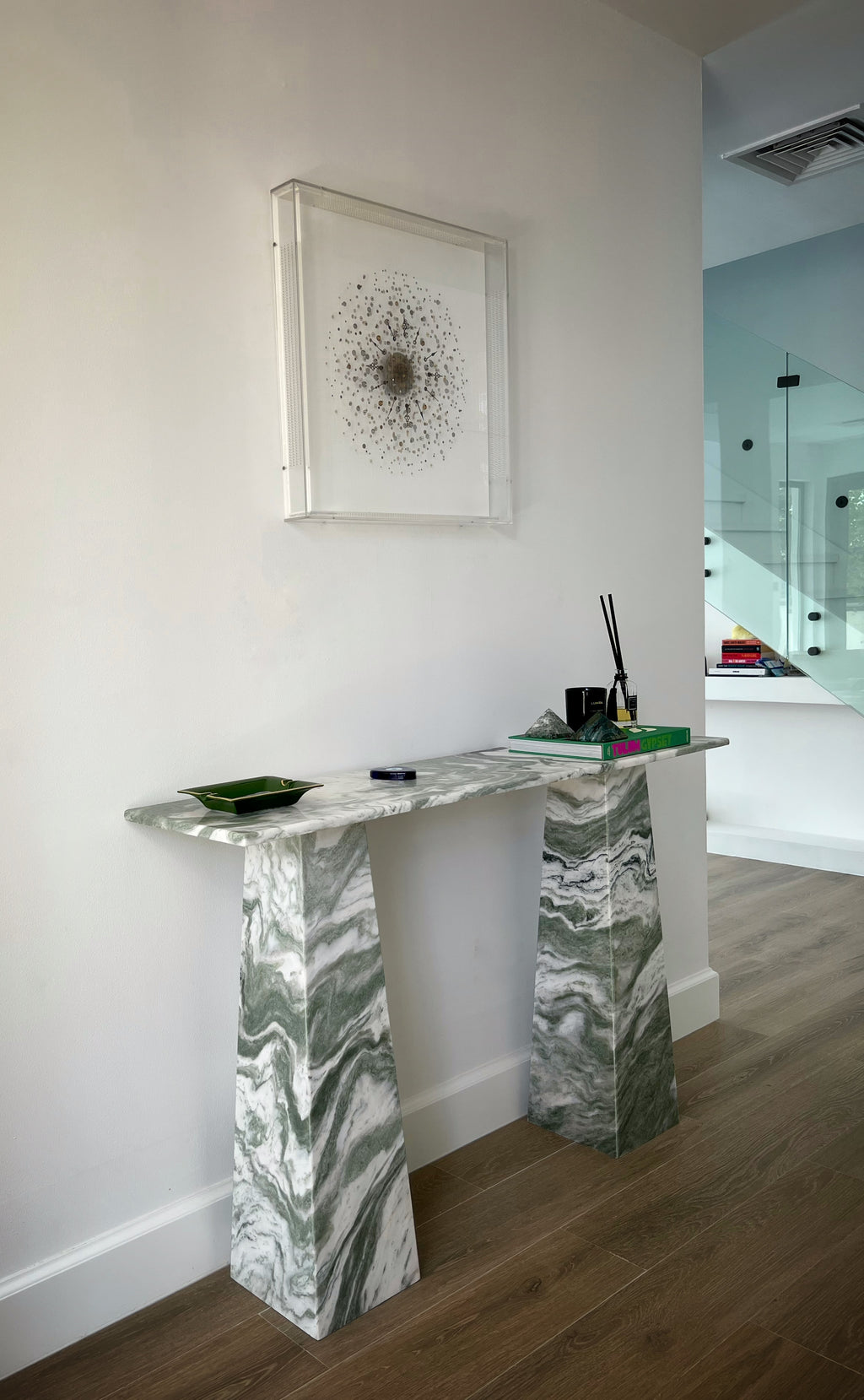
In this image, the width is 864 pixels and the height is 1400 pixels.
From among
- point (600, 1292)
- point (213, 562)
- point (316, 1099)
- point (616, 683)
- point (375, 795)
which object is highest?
point (213, 562)

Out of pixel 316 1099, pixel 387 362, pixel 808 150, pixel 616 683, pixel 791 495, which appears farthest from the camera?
pixel 791 495

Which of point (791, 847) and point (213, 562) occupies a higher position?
point (213, 562)

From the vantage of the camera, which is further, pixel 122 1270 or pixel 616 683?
pixel 616 683

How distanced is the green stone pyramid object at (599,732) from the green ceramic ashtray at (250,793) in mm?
645

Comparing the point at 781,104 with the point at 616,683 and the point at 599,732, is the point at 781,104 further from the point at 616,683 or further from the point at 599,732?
the point at 599,732

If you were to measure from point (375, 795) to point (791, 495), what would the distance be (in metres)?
3.10

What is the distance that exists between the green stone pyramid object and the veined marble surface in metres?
0.05

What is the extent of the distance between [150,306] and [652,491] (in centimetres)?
152

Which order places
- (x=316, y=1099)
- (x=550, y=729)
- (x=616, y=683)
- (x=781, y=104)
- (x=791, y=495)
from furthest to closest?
(x=791, y=495), (x=781, y=104), (x=616, y=683), (x=550, y=729), (x=316, y=1099)

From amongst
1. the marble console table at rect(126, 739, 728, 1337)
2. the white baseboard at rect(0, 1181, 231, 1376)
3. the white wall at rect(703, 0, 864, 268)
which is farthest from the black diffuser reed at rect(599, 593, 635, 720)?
the white wall at rect(703, 0, 864, 268)

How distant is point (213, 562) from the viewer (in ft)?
6.45

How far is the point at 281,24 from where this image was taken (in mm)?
2021

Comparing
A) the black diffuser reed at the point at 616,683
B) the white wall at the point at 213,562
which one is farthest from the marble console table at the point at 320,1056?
the black diffuser reed at the point at 616,683

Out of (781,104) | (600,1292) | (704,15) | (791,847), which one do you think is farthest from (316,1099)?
(791,847)
